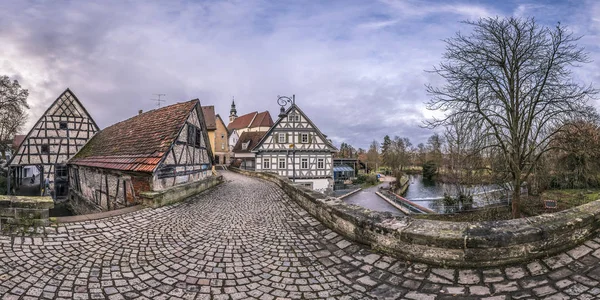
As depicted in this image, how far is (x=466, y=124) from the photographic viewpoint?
10930 millimetres

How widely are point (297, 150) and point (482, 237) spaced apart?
23.3 meters

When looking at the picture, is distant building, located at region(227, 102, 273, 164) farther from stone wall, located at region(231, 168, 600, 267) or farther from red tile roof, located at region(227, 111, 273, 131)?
stone wall, located at region(231, 168, 600, 267)

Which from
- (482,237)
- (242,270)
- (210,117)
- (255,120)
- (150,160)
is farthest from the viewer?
(255,120)

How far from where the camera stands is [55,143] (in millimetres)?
17891

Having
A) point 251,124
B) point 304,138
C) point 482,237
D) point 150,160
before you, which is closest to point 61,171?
point 150,160

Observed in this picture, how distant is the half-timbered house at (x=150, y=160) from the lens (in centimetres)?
841

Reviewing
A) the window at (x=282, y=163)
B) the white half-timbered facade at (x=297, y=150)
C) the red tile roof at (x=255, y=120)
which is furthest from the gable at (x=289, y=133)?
the red tile roof at (x=255, y=120)

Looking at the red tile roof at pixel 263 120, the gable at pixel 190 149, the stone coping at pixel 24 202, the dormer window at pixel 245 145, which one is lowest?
the stone coping at pixel 24 202

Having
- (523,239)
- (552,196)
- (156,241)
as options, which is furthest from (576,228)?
(552,196)

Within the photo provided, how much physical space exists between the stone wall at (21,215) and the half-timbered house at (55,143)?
16.8 meters

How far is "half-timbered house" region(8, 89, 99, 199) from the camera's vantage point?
1738 cm

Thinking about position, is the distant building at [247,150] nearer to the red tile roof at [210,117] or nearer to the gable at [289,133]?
the red tile roof at [210,117]

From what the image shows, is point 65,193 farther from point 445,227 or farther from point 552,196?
point 552,196

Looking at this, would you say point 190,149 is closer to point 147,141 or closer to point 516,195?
point 147,141
